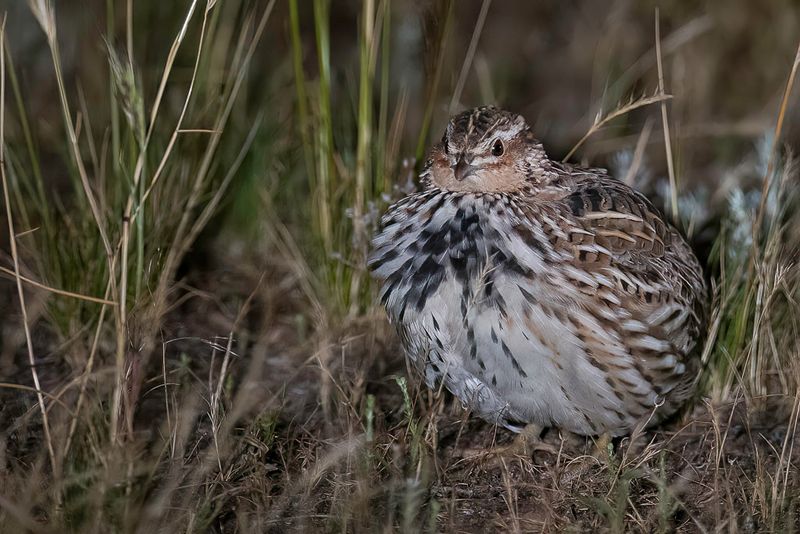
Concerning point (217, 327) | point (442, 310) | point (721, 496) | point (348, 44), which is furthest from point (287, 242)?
point (348, 44)

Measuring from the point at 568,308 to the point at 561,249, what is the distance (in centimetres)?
25

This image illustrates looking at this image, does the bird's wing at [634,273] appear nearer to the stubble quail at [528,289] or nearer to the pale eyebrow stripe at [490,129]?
the stubble quail at [528,289]

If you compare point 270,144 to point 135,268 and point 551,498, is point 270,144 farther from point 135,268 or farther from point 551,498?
point 551,498

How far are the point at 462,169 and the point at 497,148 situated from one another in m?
0.18

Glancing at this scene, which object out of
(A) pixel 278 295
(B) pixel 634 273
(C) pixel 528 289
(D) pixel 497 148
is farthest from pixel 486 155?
(A) pixel 278 295

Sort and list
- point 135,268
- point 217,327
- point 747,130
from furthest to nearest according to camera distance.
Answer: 1. point 747,130
2. point 217,327
3. point 135,268

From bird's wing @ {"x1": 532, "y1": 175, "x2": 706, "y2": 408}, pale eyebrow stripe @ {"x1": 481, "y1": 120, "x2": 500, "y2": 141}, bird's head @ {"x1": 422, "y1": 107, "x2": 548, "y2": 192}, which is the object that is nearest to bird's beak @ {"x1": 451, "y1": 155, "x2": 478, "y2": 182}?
bird's head @ {"x1": 422, "y1": 107, "x2": 548, "y2": 192}

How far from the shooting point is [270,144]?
18.8ft

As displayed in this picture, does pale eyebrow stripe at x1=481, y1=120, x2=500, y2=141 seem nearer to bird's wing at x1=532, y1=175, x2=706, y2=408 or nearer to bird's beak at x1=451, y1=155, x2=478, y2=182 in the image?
bird's beak at x1=451, y1=155, x2=478, y2=182

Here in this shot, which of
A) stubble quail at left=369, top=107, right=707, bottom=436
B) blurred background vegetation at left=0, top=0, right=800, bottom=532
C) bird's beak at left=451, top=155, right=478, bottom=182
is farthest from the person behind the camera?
bird's beak at left=451, top=155, right=478, bottom=182

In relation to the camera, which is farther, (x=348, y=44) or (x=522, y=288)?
(x=348, y=44)

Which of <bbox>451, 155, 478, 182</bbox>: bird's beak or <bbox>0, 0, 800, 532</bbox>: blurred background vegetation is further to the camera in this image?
<bbox>451, 155, 478, 182</bbox>: bird's beak

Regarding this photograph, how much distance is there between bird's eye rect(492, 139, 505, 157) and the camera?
162 inches

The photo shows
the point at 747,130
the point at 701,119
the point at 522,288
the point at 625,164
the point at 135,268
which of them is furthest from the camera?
the point at 701,119
